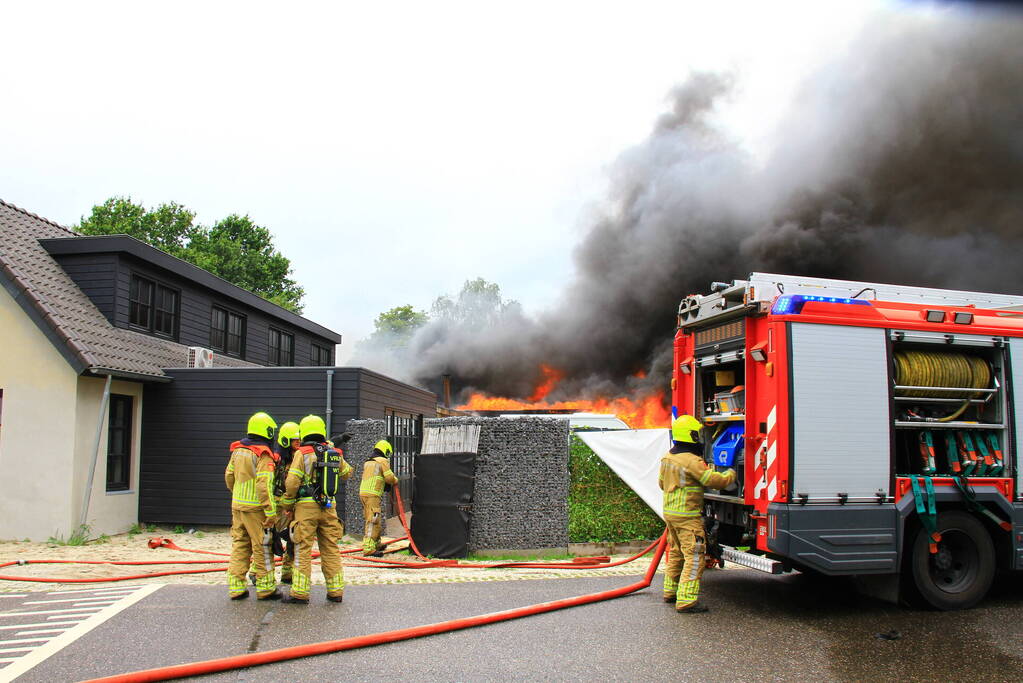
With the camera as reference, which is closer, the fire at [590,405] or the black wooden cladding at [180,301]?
the black wooden cladding at [180,301]

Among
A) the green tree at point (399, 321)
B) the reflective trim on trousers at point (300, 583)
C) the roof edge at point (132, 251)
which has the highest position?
the green tree at point (399, 321)

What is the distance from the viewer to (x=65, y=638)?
18.6ft

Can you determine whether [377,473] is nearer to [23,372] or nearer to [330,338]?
[23,372]

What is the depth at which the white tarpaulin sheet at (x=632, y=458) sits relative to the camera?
9.87m

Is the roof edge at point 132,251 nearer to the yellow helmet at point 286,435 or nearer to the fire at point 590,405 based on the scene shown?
the yellow helmet at point 286,435

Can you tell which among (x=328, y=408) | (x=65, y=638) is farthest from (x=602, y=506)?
(x=65, y=638)

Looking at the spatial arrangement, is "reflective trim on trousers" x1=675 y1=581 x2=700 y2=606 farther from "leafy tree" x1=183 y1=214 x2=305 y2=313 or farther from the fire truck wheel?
"leafy tree" x1=183 y1=214 x2=305 y2=313

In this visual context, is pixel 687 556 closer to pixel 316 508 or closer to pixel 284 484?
pixel 316 508

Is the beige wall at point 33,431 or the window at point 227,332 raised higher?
the window at point 227,332

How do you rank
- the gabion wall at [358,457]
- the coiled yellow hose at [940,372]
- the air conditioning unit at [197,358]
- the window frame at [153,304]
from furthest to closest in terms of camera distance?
the air conditioning unit at [197,358] → the window frame at [153,304] → the gabion wall at [358,457] → the coiled yellow hose at [940,372]

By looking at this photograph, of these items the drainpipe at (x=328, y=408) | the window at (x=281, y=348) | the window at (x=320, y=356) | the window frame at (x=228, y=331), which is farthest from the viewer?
the window at (x=320, y=356)

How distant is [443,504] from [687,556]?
12.6ft

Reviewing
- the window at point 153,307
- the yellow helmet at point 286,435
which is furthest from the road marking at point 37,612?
the window at point 153,307

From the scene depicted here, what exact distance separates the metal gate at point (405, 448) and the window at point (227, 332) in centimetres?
707
